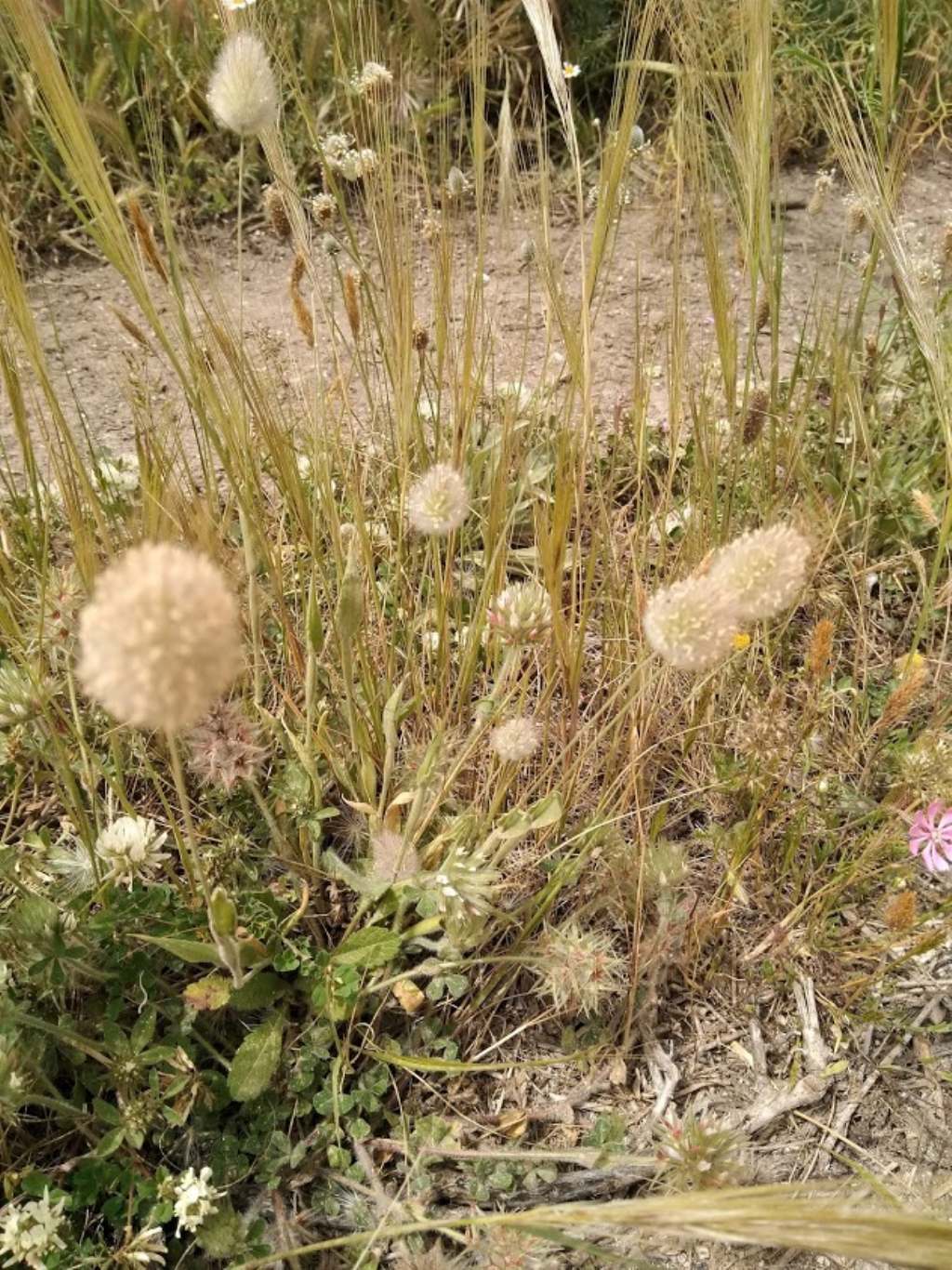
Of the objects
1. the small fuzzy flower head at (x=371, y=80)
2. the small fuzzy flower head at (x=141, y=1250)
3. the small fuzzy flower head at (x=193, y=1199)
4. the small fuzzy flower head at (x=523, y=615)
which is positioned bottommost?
the small fuzzy flower head at (x=141, y=1250)

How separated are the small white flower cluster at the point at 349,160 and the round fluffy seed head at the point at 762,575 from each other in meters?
0.62

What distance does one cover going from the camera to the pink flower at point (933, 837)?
94cm

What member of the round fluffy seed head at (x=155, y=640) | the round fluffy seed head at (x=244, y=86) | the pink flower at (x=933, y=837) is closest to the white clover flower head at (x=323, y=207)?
the round fluffy seed head at (x=244, y=86)

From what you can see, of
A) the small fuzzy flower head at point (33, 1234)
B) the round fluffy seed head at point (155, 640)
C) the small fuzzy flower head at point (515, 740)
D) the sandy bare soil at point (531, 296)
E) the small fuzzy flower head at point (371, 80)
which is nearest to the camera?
the round fluffy seed head at point (155, 640)

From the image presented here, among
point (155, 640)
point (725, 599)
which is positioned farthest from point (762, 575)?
point (155, 640)

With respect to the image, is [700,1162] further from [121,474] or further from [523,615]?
[121,474]

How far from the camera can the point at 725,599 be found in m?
0.65

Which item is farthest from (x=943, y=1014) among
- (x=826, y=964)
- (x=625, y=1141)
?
(x=625, y=1141)

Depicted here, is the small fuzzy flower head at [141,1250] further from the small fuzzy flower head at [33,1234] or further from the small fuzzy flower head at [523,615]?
the small fuzzy flower head at [523,615]

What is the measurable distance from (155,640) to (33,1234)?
61 cm

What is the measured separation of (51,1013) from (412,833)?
38cm

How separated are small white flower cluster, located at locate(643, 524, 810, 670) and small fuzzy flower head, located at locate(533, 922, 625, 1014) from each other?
0.37 m

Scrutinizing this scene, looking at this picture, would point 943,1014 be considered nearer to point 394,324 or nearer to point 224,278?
point 394,324

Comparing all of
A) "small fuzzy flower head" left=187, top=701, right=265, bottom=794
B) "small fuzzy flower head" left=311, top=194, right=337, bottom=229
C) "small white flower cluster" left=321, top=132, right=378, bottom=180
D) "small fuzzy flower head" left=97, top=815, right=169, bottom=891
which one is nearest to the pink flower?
"small fuzzy flower head" left=187, top=701, right=265, bottom=794
